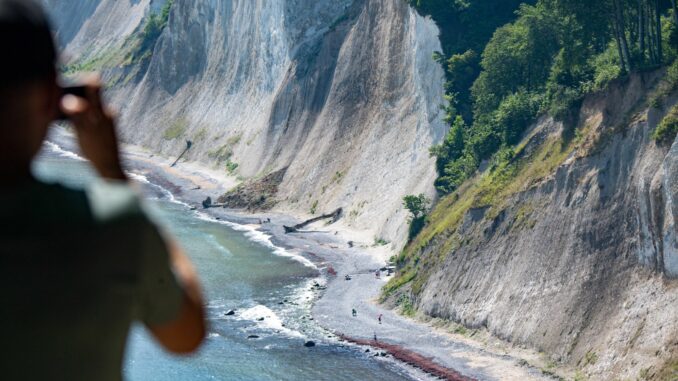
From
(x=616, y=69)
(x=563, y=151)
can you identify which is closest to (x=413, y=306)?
(x=563, y=151)

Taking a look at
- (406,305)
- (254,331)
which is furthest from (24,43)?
(406,305)

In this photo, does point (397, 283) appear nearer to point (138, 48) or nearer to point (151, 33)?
point (151, 33)

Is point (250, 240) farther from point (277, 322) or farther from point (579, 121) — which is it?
point (579, 121)

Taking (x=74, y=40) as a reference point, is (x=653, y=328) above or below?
below

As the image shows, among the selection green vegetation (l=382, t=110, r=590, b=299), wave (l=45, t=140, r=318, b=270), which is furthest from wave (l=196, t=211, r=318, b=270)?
green vegetation (l=382, t=110, r=590, b=299)

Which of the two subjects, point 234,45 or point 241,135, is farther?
point 234,45

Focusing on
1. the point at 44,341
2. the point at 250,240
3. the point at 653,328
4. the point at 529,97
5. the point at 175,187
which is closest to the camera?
the point at 44,341

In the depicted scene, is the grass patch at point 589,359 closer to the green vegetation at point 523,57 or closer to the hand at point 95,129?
the green vegetation at point 523,57

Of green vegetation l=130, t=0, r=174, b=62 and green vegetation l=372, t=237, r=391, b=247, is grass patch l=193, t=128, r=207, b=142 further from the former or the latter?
green vegetation l=372, t=237, r=391, b=247
